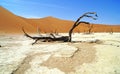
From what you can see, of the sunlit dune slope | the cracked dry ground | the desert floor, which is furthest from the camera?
the sunlit dune slope

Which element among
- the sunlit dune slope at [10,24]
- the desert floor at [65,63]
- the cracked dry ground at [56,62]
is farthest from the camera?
the sunlit dune slope at [10,24]

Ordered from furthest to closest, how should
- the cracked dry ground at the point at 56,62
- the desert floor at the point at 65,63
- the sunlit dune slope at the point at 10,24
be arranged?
the sunlit dune slope at the point at 10,24, the cracked dry ground at the point at 56,62, the desert floor at the point at 65,63

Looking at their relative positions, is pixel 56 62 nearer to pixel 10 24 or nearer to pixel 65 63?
pixel 65 63

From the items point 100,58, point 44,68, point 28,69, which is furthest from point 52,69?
point 100,58

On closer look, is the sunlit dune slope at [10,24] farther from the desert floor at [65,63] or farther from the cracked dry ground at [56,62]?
the cracked dry ground at [56,62]

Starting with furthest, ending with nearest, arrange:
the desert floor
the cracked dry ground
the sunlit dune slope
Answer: the sunlit dune slope → the cracked dry ground → the desert floor

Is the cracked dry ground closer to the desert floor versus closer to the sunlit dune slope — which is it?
the desert floor

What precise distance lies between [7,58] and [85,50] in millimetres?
4150

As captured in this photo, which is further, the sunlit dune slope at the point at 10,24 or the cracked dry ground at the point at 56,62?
the sunlit dune slope at the point at 10,24

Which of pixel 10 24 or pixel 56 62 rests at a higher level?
pixel 10 24

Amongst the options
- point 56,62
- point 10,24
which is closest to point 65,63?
point 56,62

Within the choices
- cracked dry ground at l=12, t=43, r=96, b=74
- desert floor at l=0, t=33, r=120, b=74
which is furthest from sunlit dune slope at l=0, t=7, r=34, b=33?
cracked dry ground at l=12, t=43, r=96, b=74

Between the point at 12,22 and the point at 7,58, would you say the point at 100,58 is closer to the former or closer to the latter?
the point at 7,58

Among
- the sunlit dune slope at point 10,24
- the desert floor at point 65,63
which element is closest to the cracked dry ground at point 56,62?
the desert floor at point 65,63
